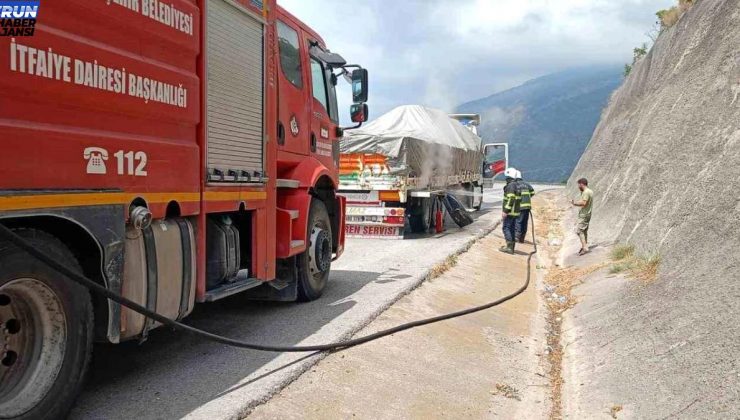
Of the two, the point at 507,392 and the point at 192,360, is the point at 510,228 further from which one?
the point at 192,360

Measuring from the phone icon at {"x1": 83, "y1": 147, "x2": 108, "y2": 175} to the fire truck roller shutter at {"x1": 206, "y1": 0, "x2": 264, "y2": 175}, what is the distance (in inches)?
46.4

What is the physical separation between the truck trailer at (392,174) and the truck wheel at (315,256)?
21.1 feet

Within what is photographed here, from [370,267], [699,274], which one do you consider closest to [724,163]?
[699,274]

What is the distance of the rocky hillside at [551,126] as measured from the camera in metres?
132

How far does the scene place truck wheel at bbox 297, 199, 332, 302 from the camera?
679 cm

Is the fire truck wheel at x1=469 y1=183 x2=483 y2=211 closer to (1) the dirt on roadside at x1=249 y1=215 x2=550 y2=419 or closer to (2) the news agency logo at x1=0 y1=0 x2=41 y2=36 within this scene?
(1) the dirt on roadside at x1=249 y1=215 x2=550 y2=419

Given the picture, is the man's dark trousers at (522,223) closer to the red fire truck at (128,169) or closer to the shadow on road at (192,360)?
the shadow on road at (192,360)

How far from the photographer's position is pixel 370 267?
32.4 ft

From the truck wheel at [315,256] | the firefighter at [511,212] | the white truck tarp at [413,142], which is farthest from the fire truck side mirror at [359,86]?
the firefighter at [511,212]

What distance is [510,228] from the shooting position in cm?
1325

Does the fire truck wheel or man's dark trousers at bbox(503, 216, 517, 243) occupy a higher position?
the fire truck wheel

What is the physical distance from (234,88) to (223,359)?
7.42ft

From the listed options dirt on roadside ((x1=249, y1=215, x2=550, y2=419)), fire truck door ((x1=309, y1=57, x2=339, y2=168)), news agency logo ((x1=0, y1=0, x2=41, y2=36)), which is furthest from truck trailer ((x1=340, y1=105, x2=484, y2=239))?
news agency logo ((x1=0, y1=0, x2=41, y2=36))

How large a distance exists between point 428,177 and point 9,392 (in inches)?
503
